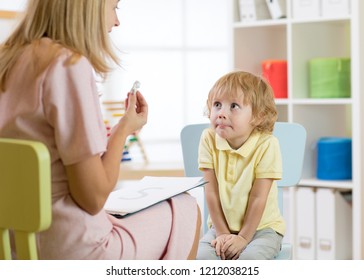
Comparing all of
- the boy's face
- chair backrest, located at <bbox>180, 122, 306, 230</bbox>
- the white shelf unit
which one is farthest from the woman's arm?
the white shelf unit

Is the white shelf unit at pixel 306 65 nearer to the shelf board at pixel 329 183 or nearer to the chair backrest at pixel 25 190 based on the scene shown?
the shelf board at pixel 329 183

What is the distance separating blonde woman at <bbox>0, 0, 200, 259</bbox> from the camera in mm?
1199

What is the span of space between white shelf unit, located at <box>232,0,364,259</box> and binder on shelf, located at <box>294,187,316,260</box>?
0.03 metres

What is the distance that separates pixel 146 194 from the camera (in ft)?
5.01

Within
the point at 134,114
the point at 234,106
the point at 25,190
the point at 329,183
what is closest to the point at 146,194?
the point at 134,114

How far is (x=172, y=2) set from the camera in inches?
142

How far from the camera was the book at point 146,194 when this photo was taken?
1429 mm

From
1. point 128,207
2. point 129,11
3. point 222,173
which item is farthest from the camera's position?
point 129,11

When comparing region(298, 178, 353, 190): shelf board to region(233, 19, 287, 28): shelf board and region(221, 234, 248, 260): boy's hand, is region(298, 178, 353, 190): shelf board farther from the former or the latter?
region(221, 234, 248, 260): boy's hand

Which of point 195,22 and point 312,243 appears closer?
point 312,243

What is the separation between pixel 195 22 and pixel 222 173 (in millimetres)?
2025

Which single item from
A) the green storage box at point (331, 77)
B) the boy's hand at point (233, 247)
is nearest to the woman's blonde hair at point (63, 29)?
the boy's hand at point (233, 247)

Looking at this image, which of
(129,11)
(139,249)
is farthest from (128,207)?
(129,11)
